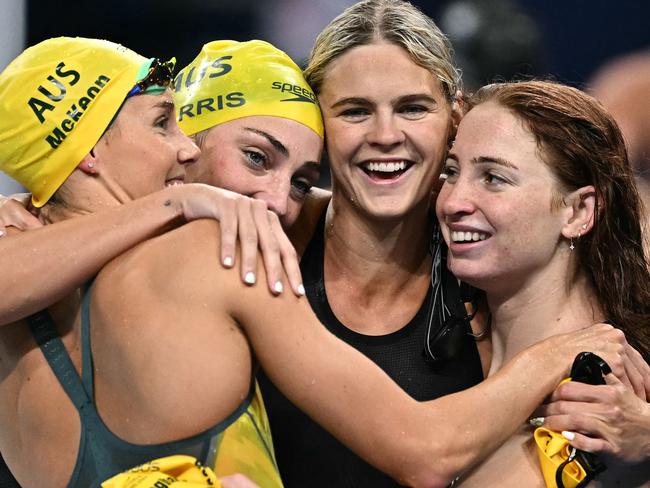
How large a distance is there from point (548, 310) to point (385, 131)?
874 millimetres

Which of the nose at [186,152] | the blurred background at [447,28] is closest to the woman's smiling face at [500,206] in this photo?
the nose at [186,152]

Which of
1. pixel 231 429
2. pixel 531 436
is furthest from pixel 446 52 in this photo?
pixel 231 429

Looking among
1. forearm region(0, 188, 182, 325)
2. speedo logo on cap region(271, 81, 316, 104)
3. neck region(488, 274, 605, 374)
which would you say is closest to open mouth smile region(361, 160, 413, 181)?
speedo logo on cap region(271, 81, 316, 104)

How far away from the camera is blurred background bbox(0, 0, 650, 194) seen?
5680 mm

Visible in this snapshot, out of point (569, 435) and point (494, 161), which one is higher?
point (494, 161)

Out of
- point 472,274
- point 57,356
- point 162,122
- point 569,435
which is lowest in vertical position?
point 569,435

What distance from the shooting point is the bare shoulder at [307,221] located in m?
3.69

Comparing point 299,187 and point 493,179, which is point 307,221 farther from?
point 493,179

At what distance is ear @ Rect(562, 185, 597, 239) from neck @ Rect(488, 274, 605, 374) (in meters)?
0.17

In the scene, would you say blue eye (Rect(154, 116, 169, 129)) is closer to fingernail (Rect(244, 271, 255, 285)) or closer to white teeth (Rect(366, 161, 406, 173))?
→ fingernail (Rect(244, 271, 255, 285))

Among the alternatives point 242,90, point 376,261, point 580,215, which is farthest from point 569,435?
point 242,90

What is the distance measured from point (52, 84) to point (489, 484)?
5.47ft

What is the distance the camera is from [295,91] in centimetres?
352

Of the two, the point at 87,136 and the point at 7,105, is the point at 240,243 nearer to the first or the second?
the point at 87,136
